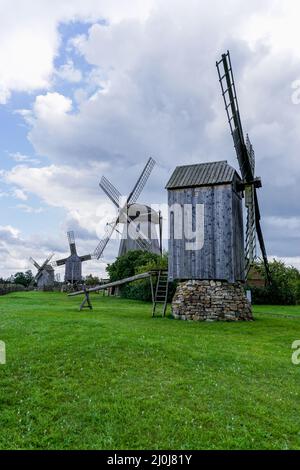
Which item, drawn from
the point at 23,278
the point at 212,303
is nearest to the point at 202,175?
the point at 212,303

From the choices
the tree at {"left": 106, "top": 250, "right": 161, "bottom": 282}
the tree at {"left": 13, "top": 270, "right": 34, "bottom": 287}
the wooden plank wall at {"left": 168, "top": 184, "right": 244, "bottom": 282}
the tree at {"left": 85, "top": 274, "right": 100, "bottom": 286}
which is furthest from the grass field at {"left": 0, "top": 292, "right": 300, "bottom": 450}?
the tree at {"left": 13, "top": 270, "right": 34, "bottom": 287}

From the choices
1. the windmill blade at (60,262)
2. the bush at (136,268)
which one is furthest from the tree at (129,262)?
the windmill blade at (60,262)

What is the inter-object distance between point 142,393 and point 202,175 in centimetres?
1379

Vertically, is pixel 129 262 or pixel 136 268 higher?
pixel 129 262

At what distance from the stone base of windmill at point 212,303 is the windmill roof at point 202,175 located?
4858mm

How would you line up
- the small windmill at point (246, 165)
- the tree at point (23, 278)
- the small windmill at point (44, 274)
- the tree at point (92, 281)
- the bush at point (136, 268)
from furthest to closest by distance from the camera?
1. the tree at point (23, 278)
2. the small windmill at point (44, 274)
3. the tree at point (92, 281)
4. the bush at point (136, 268)
5. the small windmill at point (246, 165)

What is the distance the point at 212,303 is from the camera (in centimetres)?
1831

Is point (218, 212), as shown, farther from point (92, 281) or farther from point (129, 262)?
point (92, 281)

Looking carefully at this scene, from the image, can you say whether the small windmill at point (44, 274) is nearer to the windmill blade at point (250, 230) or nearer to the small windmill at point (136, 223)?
the small windmill at point (136, 223)

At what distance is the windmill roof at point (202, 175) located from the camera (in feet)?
62.3

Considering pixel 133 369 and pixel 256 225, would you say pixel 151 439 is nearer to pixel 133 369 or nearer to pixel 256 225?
pixel 133 369

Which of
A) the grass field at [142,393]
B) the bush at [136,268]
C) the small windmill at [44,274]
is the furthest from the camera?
the small windmill at [44,274]

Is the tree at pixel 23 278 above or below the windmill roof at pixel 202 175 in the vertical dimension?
below
